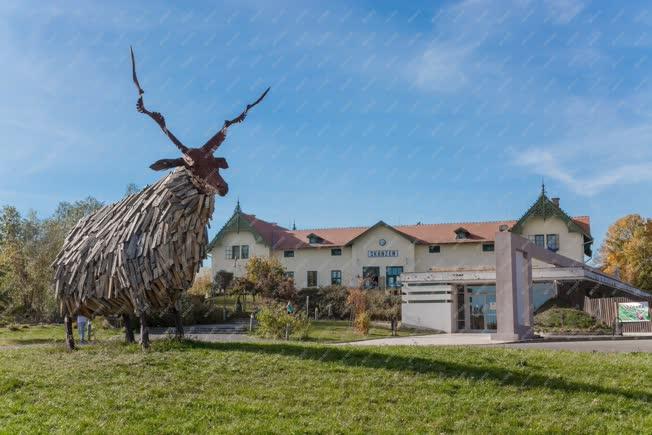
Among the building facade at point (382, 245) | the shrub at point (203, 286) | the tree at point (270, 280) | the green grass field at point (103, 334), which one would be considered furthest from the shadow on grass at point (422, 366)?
the shrub at point (203, 286)

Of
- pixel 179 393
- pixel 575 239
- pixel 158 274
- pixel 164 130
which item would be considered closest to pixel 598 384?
pixel 179 393

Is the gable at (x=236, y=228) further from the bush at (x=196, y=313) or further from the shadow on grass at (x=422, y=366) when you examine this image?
the shadow on grass at (x=422, y=366)

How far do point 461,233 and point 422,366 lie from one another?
129ft

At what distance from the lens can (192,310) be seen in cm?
4059

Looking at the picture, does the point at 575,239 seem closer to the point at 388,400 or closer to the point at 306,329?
the point at 306,329

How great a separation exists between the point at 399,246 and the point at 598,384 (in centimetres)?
4068

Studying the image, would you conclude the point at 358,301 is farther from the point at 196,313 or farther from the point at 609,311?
the point at 609,311

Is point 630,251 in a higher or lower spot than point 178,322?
higher

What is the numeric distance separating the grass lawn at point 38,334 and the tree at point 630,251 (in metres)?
38.8

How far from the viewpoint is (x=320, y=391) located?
10875 mm

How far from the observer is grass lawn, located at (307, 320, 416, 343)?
31.2m

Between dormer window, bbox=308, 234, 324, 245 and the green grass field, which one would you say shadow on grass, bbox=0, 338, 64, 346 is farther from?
dormer window, bbox=308, 234, 324, 245

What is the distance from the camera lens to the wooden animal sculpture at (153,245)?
1383 cm

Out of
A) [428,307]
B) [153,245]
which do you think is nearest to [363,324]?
A: [428,307]
